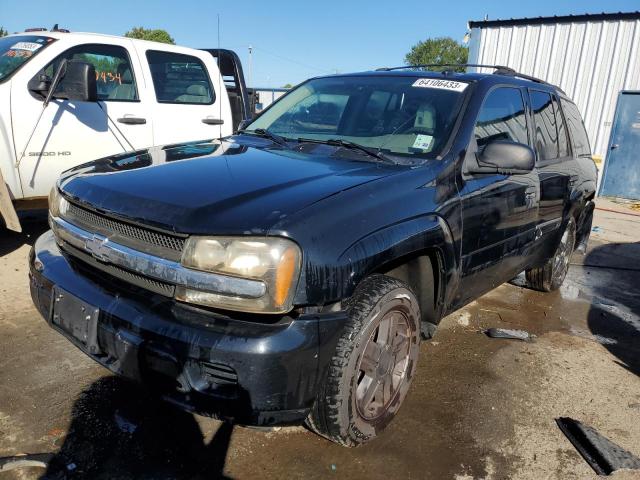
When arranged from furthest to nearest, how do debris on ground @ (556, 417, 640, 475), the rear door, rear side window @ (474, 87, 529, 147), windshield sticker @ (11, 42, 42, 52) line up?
windshield sticker @ (11, 42, 42, 52)
the rear door
rear side window @ (474, 87, 529, 147)
debris on ground @ (556, 417, 640, 475)

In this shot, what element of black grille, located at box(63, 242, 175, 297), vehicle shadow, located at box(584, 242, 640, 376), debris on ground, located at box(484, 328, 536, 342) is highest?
black grille, located at box(63, 242, 175, 297)

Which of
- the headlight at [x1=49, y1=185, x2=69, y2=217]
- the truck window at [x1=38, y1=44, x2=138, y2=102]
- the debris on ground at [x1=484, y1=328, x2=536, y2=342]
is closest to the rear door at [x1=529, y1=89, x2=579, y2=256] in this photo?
the debris on ground at [x1=484, y1=328, x2=536, y2=342]

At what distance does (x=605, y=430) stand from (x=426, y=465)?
1093 mm

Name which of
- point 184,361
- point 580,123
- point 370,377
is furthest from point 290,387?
point 580,123

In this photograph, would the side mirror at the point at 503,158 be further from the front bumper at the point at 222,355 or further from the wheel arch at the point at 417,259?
the front bumper at the point at 222,355

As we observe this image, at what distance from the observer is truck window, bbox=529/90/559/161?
377 cm

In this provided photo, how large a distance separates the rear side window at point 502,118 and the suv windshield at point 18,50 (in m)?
3.95

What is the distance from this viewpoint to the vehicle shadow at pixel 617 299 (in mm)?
3893

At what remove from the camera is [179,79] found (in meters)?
5.72

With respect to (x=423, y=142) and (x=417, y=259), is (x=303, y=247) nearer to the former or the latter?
(x=417, y=259)

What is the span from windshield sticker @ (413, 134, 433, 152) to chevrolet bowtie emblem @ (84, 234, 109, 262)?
1.68 m

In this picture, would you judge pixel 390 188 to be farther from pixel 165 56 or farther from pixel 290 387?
pixel 165 56

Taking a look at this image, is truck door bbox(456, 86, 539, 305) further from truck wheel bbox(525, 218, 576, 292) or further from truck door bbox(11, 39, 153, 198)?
truck door bbox(11, 39, 153, 198)

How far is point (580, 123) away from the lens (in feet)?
15.7
